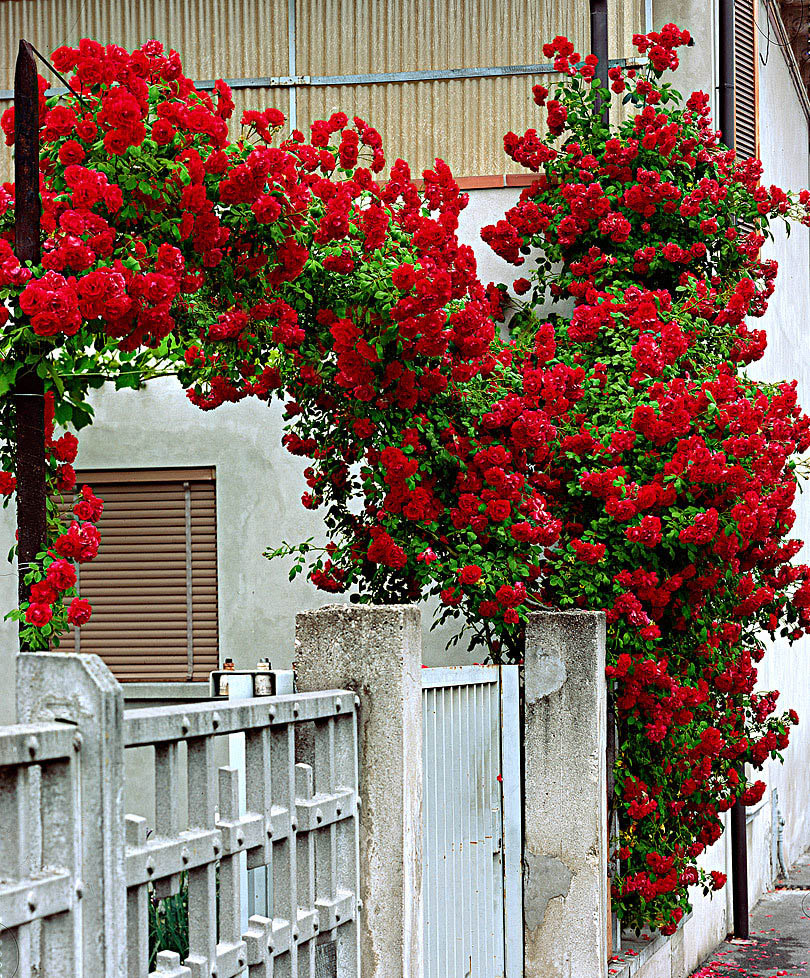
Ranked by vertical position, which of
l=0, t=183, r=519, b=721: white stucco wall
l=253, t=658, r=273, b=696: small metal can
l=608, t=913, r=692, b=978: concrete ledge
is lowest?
l=608, t=913, r=692, b=978: concrete ledge

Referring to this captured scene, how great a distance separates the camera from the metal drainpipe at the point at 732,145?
10.2 m

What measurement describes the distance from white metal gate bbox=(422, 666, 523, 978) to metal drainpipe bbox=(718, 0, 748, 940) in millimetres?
4311

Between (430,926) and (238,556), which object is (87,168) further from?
(238,556)

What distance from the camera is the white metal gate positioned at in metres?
5.14

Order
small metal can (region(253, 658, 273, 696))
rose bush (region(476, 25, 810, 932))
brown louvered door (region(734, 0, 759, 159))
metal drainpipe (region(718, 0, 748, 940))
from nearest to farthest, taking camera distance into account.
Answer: small metal can (region(253, 658, 273, 696)) < rose bush (region(476, 25, 810, 932)) < metal drainpipe (region(718, 0, 748, 940)) < brown louvered door (region(734, 0, 759, 159))

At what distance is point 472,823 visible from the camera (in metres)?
5.70

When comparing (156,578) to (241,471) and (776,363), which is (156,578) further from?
(776,363)

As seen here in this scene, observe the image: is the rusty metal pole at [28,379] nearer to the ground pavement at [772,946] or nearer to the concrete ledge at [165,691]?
the concrete ledge at [165,691]

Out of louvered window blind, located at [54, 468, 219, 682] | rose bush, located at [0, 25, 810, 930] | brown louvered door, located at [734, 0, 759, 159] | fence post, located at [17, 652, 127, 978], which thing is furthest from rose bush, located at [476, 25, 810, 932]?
fence post, located at [17, 652, 127, 978]

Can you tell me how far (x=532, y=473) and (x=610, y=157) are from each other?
2.49m

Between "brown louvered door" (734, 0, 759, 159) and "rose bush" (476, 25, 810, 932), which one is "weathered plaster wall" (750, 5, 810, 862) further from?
"rose bush" (476, 25, 810, 932)

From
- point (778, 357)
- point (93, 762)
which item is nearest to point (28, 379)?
point (93, 762)

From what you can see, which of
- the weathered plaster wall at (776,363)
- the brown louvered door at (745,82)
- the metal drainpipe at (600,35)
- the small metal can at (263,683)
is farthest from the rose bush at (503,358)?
the brown louvered door at (745,82)

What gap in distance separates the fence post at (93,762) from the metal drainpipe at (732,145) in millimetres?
7707
